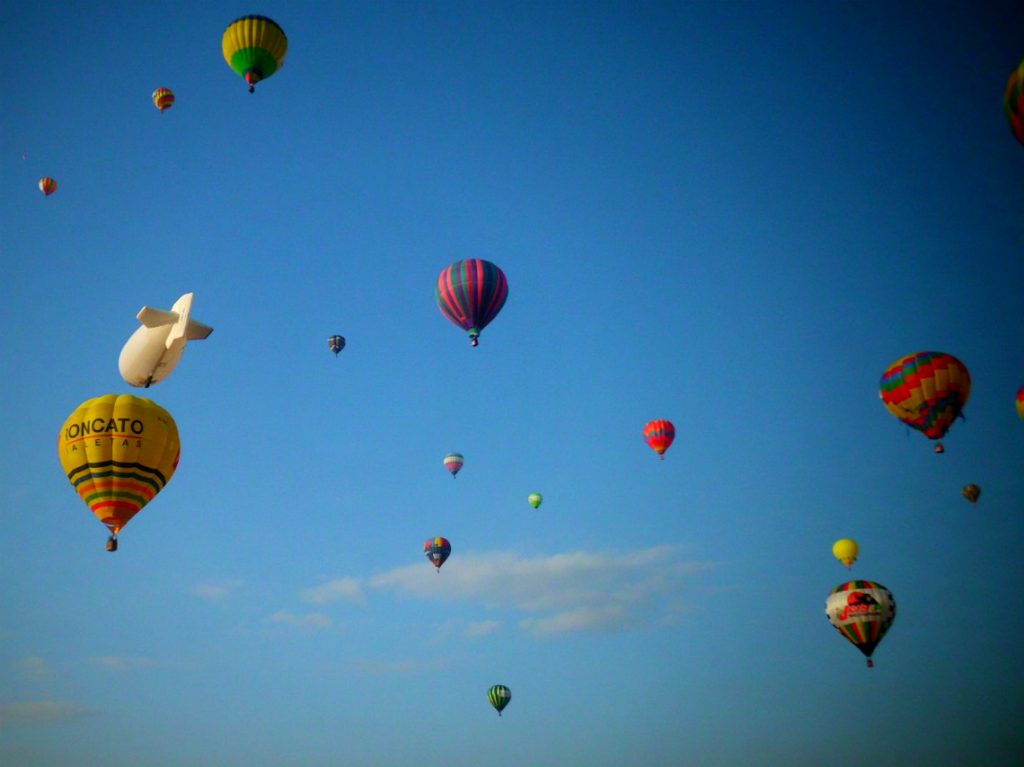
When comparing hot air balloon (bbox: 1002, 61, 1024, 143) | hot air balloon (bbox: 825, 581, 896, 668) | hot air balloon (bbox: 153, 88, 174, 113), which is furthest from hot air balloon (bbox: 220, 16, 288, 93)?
hot air balloon (bbox: 825, 581, 896, 668)

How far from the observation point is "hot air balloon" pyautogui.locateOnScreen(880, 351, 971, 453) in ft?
107

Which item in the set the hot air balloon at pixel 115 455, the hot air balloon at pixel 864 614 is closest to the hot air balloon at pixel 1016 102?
the hot air balloon at pixel 864 614

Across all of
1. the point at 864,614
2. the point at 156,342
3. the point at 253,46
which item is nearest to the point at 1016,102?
the point at 864,614

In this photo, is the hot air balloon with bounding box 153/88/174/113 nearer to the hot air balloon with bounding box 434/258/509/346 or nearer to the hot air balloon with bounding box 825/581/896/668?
the hot air balloon with bounding box 434/258/509/346

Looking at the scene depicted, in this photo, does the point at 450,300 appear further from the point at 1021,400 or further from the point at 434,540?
the point at 1021,400

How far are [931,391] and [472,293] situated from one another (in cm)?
2090

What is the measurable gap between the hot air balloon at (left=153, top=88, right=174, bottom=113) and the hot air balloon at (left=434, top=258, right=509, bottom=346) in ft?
65.5

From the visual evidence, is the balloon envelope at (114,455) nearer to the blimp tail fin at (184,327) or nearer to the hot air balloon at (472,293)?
the blimp tail fin at (184,327)

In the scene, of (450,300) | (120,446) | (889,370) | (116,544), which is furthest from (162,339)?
(889,370)

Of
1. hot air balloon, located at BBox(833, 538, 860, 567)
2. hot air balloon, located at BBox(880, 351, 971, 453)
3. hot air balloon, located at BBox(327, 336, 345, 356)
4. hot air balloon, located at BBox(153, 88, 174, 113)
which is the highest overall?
hot air balloon, located at BBox(153, 88, 174, 113)

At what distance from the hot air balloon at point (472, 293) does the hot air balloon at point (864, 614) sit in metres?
21.0

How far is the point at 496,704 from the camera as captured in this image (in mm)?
49438

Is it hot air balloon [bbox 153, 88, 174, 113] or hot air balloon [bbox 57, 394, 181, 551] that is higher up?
hot air balloon [bbox 153, 88, 174, 113]

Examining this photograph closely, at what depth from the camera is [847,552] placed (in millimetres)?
45375
